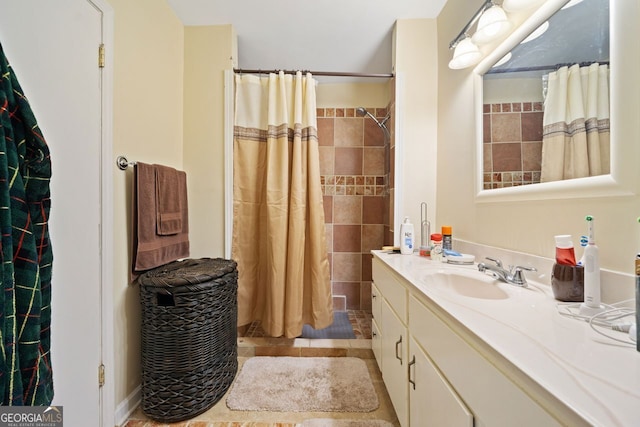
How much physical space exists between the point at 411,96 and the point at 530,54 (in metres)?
0.80

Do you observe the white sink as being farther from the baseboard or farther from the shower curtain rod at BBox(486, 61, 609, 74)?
the baseboard

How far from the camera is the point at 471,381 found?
0.55 meters

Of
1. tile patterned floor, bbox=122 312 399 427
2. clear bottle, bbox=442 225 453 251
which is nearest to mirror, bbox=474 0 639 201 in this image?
clear bottle, bbox=442 225 453 251

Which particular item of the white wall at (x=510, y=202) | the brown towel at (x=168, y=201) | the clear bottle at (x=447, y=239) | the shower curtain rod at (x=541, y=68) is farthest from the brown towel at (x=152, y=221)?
the shower curtain rod at (x=541, y=68)

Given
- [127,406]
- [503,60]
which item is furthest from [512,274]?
[127,406]

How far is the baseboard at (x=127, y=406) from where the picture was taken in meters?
1.14

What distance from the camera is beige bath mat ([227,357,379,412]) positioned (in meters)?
1.23

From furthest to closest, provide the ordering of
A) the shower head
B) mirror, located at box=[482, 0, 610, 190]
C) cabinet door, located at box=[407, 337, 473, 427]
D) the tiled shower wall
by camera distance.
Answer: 1. the tiled shower wall
2. the shower head
3. mirror, located at box=[482, 0, 610, 190]
4. cabinet door, located at box=[407, 337, 473, 427]

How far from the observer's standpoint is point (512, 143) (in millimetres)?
1043

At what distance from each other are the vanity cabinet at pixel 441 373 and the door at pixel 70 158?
1.33 metres

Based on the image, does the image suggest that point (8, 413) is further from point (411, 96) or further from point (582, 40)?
point (411, 96)

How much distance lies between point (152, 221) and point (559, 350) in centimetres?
160

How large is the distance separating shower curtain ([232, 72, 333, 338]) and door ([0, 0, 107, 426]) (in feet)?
2.62

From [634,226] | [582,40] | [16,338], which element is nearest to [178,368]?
[16,338]
